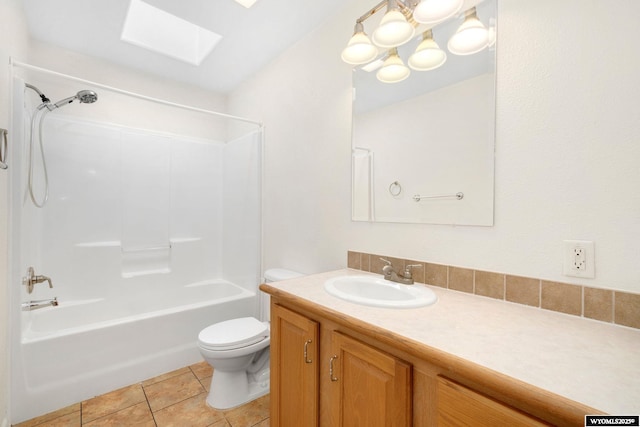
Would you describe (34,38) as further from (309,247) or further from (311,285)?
(311,285)

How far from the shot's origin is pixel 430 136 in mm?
1353

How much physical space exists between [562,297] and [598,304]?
0.29 feet

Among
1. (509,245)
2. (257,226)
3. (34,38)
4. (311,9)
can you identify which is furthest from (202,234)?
(509,245)

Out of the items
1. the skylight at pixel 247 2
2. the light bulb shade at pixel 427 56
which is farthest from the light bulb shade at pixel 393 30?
the skylight at pixel 247 2

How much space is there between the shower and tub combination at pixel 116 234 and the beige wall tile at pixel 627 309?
2.24 meters

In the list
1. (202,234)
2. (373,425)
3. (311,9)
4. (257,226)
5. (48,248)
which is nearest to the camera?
(373,425)

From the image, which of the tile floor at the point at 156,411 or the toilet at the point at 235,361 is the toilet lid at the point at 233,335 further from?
the tile floor at the point at 156,411

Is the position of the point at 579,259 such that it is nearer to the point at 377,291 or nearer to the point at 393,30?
the point at 377,291

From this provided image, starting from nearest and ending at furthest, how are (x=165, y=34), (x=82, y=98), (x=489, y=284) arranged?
(x=489, y=284), (x=82, y=98), (x=165, y=34)

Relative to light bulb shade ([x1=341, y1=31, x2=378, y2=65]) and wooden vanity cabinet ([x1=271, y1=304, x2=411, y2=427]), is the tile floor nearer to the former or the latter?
wooden vanity cabinet ([x1=271, y1=304, x2=411, y2=427])

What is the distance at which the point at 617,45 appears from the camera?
885 mm

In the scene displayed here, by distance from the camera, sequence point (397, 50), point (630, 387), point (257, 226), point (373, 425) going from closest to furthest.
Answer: point (630, 387)
point (373, 425)
point (397, 50)
point (257, 226)

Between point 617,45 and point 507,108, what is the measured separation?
0.32 meters

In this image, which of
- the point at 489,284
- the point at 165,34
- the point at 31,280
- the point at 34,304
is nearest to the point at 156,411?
the point at 34,304
